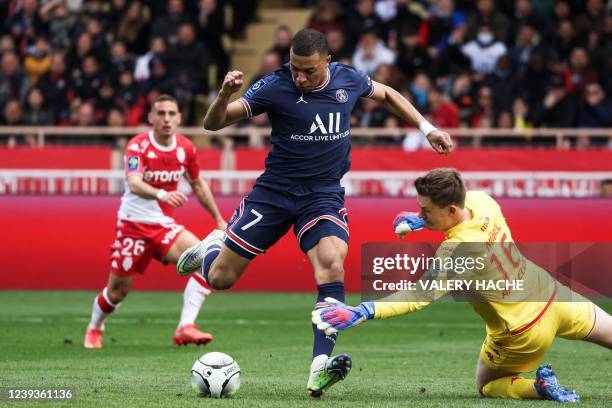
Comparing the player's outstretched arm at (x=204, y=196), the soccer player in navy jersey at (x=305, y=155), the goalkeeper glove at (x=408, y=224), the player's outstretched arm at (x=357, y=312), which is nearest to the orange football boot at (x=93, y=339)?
the player's outstretched arm at (x=204, y=196)

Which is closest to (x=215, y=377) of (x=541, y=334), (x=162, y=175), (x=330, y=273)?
(x=330, y=273)

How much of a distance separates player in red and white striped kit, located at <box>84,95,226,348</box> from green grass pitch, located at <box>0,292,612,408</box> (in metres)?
0.45

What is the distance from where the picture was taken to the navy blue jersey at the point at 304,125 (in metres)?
8.87

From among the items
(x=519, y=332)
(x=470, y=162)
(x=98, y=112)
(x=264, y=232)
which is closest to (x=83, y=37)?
(x=98, y=112)

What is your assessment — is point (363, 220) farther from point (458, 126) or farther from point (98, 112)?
point (98, 112)

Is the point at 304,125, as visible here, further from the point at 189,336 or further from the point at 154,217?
the point at 154,217

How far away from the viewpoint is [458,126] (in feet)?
64.7

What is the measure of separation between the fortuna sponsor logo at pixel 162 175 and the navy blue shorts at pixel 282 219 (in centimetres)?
311

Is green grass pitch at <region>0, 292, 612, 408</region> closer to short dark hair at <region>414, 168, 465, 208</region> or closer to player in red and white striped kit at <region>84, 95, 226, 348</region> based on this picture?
player in red and white striped kit at <region>84, 95, 226, 348</region>

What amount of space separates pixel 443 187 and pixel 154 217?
5.23 metres

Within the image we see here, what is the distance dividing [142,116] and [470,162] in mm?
5646

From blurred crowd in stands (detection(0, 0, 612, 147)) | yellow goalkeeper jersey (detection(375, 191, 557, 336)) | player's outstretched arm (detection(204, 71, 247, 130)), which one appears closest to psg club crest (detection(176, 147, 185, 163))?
player's outstretched arm (detection(204, 71, 247, 130))

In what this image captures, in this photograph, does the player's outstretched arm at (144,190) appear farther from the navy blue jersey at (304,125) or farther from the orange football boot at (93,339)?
the navy blue jersey at (304,125)

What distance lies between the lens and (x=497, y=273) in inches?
306
